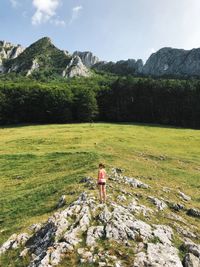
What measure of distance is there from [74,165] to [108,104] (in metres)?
85.2

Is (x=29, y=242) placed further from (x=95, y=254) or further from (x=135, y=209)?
(x=135, y=209)

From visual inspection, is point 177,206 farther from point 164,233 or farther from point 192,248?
point 192,248

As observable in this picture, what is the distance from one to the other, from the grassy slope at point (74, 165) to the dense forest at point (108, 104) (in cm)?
3131

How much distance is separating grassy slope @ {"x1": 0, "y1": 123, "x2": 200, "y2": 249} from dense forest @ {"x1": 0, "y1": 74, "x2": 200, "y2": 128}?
103 ft

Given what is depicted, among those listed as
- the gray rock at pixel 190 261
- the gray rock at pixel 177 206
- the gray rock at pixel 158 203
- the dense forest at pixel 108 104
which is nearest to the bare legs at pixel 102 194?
the gray rock at pixel 158 203

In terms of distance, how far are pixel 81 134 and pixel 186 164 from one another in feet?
111

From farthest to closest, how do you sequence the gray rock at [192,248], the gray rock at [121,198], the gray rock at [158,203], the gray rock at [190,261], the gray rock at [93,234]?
the gray rock at [158,203] < the gray rock at [121,198] < the gray rock at [192,248] < the gray rock at [93,234] < the gray rock at [190,261]

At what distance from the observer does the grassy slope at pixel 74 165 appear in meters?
31.9

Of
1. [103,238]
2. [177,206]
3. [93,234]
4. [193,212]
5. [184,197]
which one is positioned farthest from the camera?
[184,197]

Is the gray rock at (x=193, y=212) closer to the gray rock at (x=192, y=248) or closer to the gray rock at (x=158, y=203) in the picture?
the gray rock at (x=158, y=203)

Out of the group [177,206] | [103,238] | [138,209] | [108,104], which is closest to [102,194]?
[138,209]

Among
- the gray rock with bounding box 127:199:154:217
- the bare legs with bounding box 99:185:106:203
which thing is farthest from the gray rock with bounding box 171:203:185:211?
the bare legs with bounding box 99:185:106:203

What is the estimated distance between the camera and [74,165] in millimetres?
47750

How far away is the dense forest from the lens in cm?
12338
